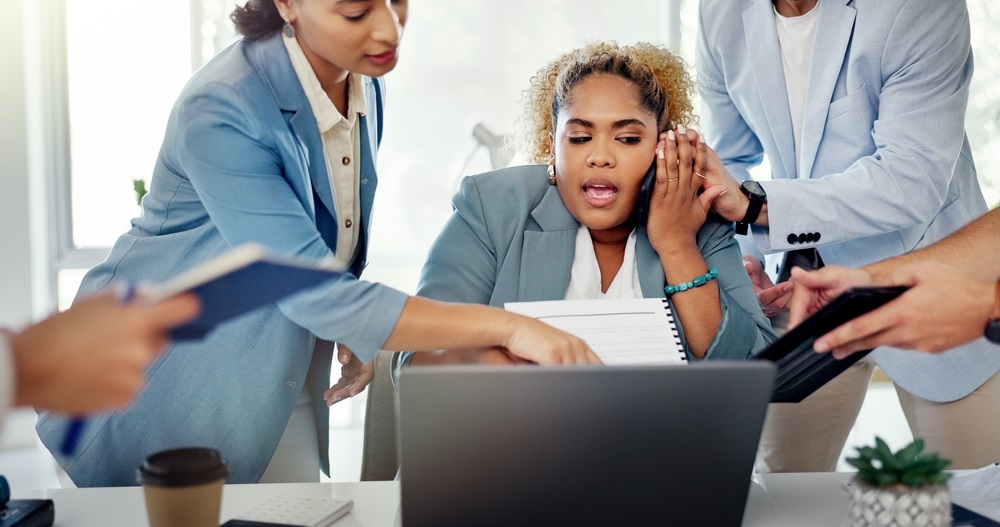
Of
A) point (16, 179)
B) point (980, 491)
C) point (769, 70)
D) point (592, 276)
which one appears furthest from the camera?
point (16, 179)

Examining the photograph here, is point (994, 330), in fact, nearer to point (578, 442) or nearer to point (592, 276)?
point (578, 442)

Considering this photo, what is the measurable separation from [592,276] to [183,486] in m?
1.15

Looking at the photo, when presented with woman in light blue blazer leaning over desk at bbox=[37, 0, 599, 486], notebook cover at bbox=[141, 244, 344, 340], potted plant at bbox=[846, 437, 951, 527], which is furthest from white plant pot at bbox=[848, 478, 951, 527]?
notebook cover at bbox=[141, 244, 344, 340]

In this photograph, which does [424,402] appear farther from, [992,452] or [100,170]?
[100,170]

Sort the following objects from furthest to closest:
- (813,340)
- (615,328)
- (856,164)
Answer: (856,164), (615,328), (813,340)

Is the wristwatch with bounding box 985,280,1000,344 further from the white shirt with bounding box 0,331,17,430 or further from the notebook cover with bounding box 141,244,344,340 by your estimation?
the white shirt with bounding box 0,331,17,430

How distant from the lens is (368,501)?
4.57 feet

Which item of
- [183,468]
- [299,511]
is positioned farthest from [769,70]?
[183,468]

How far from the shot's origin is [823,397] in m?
2.41

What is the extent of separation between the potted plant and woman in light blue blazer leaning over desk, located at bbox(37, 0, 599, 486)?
47 centimetres

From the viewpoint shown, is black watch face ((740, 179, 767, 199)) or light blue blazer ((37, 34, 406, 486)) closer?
light blue blazer ((37, 34, 406, 486))

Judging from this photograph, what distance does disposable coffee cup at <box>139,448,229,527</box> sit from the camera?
1.05m

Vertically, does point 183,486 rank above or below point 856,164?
below

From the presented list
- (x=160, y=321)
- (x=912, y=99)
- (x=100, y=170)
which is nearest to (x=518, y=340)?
(x=160, y=321)
